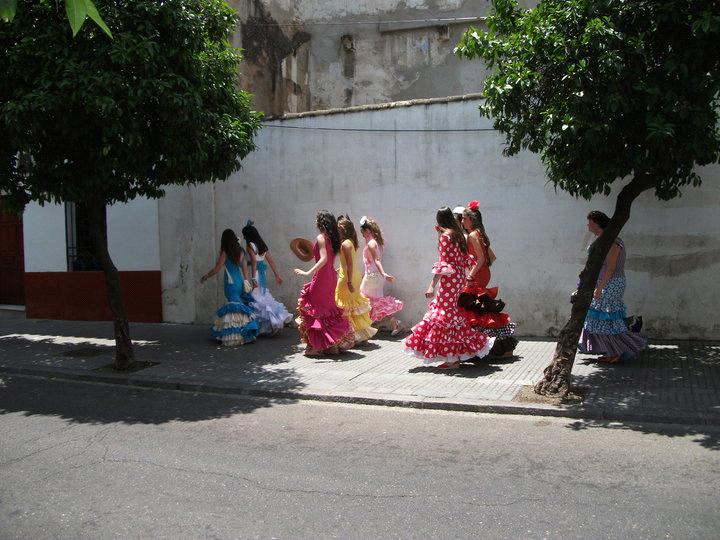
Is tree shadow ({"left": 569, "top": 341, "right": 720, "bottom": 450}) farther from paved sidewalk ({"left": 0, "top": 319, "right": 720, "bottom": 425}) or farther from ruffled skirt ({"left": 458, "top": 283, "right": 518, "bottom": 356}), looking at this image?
ruffled skirt ({"left": 458, "top": 283, "right": 518, "bottom": 356})

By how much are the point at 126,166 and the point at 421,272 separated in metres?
4.72

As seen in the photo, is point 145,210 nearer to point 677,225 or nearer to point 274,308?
point 274,308

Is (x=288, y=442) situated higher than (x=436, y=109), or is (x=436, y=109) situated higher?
(x=436, y=109)

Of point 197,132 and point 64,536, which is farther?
point 197,132

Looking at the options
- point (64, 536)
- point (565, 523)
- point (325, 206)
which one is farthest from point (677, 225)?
point (64, 536)

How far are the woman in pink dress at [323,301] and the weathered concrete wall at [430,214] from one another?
184cm

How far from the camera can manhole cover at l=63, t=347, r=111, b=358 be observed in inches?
358

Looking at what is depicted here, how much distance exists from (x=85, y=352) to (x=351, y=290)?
4.13m

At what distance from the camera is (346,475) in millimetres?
4395

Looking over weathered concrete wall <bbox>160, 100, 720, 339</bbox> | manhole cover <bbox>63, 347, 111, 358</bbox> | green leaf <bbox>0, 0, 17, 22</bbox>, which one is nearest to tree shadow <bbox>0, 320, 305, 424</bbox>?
manhole cover <bbox>63, 347, 111, 358</bbox>

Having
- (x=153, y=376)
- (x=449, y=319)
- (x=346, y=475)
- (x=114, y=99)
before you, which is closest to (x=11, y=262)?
(x=153, y=376)

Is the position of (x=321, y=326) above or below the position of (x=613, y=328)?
below

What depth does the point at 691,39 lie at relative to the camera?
541 cm

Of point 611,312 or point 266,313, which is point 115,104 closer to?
point 266,313
